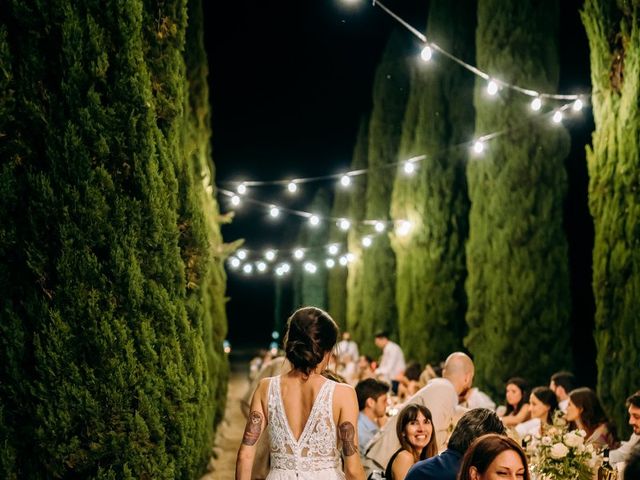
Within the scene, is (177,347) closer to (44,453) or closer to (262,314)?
(44,453)

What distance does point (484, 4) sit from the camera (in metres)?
13.0

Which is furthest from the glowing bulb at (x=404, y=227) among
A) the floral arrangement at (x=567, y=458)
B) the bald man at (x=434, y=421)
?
the floral arrangement at (x=567, y=458)

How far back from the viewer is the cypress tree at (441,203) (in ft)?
50.7

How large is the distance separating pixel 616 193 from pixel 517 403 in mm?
2735

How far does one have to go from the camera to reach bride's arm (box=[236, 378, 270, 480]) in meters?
3.64

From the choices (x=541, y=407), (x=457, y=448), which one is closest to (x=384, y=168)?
(x=541, y=407)

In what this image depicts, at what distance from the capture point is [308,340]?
3725mm

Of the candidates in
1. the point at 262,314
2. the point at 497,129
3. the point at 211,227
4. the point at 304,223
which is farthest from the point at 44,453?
the point at 262,314

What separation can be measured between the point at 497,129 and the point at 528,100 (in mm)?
695

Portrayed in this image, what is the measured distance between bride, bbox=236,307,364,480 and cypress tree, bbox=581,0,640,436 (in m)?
4.94

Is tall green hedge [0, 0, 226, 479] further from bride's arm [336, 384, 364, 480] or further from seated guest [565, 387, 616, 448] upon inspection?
seated guest [565, 387, 616, 448]

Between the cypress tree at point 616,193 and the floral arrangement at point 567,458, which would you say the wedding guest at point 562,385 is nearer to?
the cypress tree at point 616,193

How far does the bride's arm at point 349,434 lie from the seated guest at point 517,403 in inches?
211

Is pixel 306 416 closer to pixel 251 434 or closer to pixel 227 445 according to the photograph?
pixel 251 434
